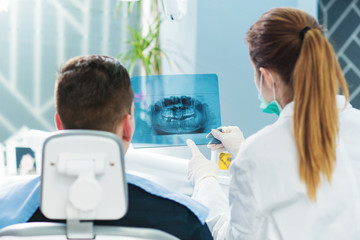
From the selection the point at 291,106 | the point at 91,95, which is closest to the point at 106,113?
the point at 91,95

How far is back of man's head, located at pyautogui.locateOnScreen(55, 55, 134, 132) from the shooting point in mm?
1034

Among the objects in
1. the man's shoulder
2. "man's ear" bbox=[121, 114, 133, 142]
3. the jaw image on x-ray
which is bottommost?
the jaw image on x-ray

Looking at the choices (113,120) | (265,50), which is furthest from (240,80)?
(113,120)

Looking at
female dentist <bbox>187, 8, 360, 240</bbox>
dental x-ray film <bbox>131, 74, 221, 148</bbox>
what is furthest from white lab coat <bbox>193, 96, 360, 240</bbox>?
dental x-ray film <bbox>131, 74, 221, 148</bbox>

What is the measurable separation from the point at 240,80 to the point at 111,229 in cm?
219

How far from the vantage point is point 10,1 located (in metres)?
3.71

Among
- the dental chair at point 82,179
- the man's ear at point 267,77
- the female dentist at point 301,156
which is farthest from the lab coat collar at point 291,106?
the dental chair at point 82,179

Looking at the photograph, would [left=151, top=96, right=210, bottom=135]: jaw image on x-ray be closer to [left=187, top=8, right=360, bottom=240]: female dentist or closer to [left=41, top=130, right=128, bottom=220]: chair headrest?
[left=187, top=8, right=360, bottom=240]: female dentist

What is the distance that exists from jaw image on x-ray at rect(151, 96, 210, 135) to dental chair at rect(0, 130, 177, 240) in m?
0.96

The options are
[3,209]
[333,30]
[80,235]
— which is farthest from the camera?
[333,30]

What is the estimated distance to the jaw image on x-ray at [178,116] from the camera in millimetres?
1769

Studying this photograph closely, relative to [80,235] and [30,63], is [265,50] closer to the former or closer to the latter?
[80,235]

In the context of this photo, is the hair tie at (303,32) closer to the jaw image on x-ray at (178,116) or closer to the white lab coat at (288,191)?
the white lab coat at (288,191)

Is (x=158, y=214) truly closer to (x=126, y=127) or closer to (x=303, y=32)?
(x=126, y=127)
